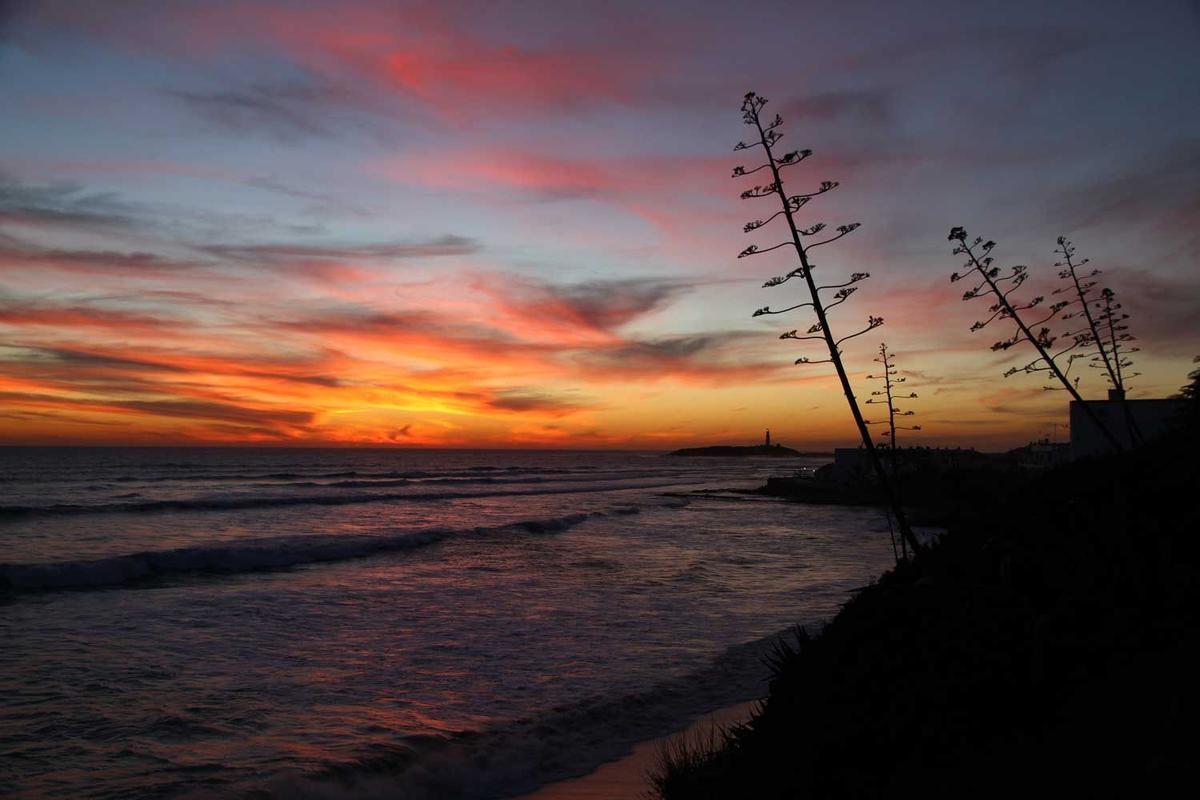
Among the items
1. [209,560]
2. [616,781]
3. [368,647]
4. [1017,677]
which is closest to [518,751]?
[616,781]

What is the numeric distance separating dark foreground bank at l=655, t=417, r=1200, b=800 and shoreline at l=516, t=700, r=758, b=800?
3.43 feet

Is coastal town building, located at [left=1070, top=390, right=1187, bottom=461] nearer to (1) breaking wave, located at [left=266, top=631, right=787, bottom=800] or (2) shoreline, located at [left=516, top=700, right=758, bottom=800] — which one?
(1) breaking wave, located at [left=266, top=631, right=787, bottom=800]

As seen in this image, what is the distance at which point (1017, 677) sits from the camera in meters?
4.82

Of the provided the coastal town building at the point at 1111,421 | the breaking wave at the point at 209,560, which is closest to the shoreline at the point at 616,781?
the breaking wave at the point at 209,560

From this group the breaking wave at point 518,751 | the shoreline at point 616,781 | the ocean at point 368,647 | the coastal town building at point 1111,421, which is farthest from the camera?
the coastal town building at point 1111,421

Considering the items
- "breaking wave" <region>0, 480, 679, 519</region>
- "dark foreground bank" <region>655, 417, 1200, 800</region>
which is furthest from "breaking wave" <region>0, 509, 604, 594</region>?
"dark foreground bank" <region>655, 417, 1200, 800</region>

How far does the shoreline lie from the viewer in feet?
25.7

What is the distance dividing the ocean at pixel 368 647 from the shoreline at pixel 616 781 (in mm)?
229

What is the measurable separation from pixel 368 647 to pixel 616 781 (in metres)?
7.27

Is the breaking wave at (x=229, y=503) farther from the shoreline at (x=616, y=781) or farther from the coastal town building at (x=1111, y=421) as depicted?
the coastal town building at (x=1111, y=421)

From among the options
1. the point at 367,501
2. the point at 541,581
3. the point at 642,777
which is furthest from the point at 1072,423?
the point at 367,501

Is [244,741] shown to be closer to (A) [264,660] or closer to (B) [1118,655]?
(A) [264,660]

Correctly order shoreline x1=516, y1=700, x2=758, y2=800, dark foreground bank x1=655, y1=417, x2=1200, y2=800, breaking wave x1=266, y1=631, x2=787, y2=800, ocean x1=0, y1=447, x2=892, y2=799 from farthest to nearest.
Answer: ocean x1=0, y1=447, x2=892, y2=799, breaking wave x1=266, y1=631, x2=787, y2=800, shoreline x1=516, y1=700, x2=758, y2=800, dark foreground bank x1=655, y1=417, x2=1200, y2=800

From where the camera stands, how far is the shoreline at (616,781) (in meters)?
7.83
